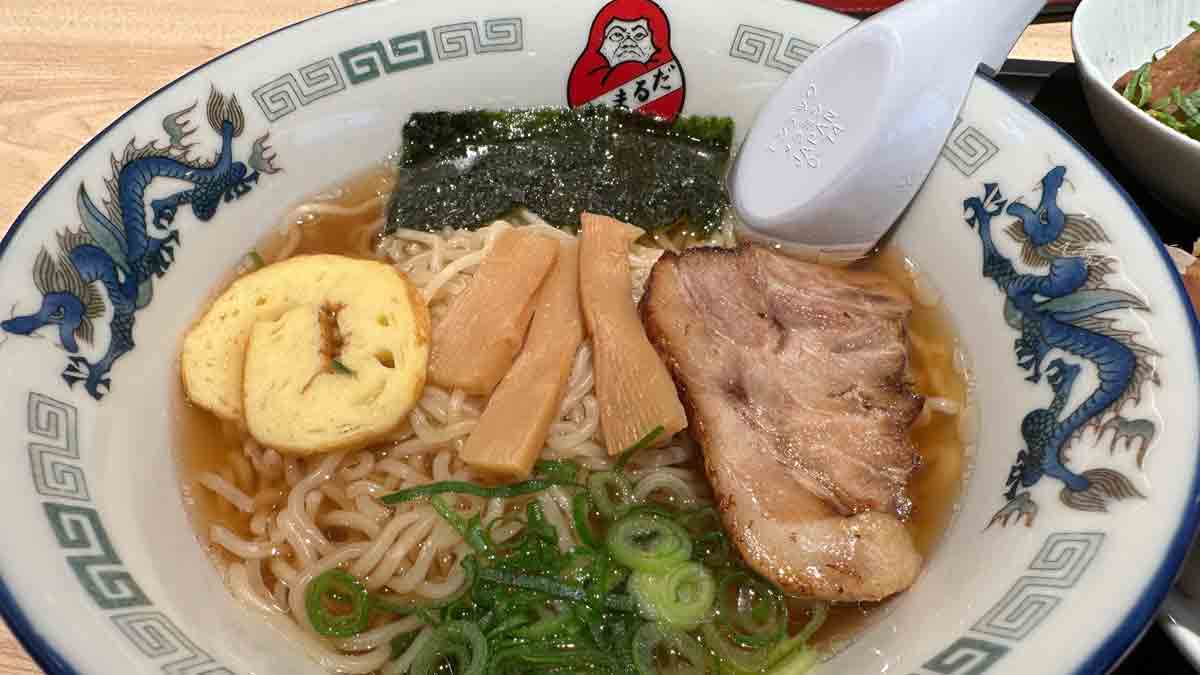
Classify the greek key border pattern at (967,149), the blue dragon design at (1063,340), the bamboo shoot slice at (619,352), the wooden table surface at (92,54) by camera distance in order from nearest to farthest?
the blue dragon design at (1063,340) < the bamboo shoot slice at (619,352) < the greek key border pattern at (967,149) < the wooden table surface at (92,54)

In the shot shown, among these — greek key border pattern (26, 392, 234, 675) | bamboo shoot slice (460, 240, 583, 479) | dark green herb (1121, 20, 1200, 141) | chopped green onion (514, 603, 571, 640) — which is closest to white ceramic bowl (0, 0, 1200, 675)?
greek key border pattern (26, 392, 234, 675)

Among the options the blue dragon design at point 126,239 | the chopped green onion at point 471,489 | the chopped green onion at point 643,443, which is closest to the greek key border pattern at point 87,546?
the blue dragon design at point 126,239

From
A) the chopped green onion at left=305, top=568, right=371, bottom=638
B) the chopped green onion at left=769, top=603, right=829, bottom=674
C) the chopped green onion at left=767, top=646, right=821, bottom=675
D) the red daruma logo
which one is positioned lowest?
the chopped green onion at left=767, top=646, right=821, bottom=675

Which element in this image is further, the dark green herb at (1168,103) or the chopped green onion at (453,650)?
the dark green herb at (1168,103)

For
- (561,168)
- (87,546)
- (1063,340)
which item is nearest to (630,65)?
(561,168)

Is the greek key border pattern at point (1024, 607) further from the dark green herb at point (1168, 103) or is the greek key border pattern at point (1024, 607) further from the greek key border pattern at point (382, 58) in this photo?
the greek key border pattern at point (382, 58)

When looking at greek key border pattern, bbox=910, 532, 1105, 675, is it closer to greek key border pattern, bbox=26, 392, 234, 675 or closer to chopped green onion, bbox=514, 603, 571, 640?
chopped green onion, bbox=514, 603, 571, 640
